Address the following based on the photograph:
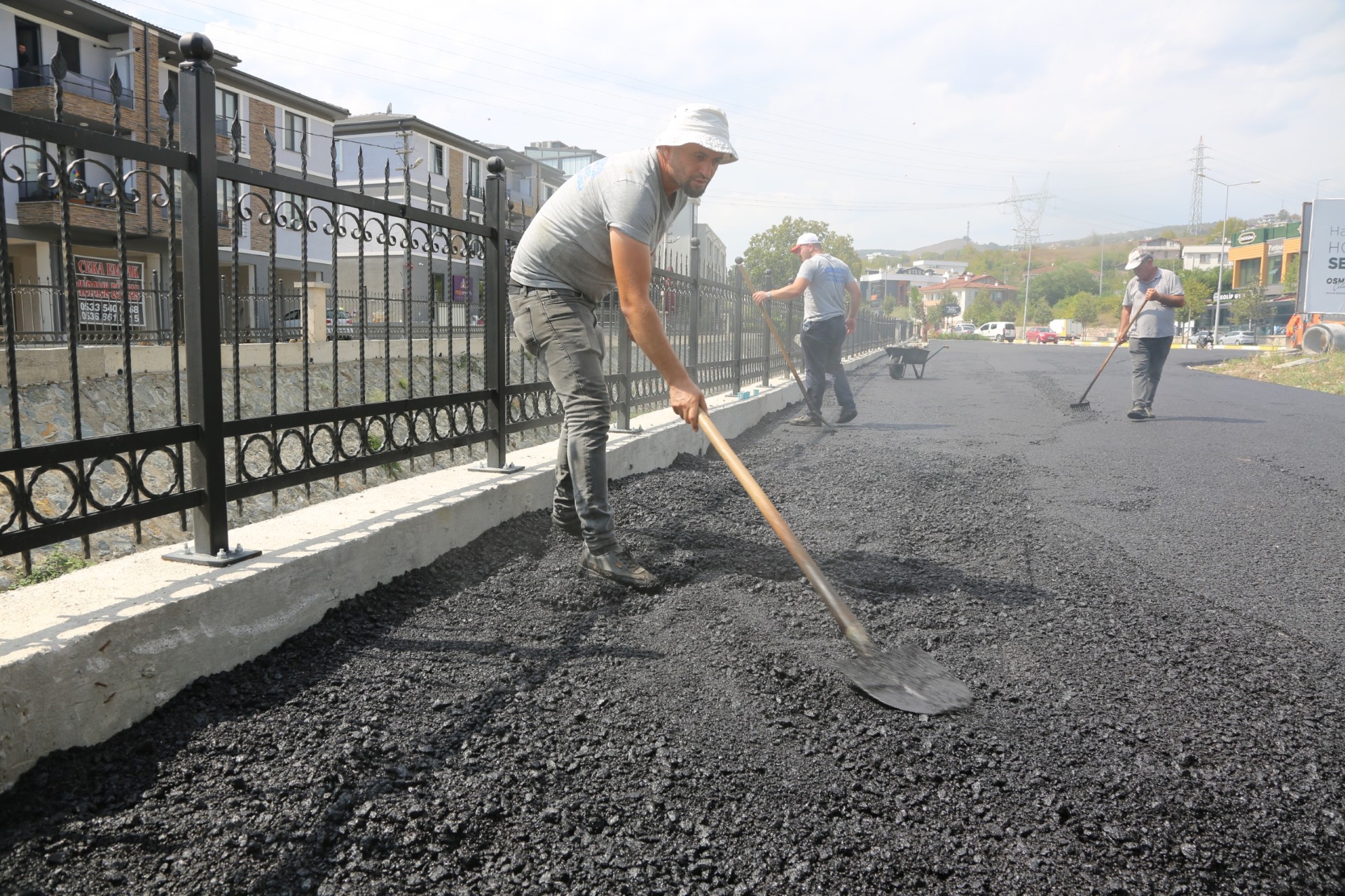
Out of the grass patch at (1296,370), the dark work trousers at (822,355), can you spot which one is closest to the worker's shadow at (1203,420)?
the dark work trousers at (822,355)

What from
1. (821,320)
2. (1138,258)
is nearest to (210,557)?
(821,320)

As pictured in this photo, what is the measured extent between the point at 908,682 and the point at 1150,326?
27.1 feet

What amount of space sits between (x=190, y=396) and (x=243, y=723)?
1.03 meters

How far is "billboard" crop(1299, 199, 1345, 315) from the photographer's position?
82.1ft

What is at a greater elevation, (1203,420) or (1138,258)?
(1138,258)

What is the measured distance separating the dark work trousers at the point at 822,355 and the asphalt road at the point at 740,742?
4863mm

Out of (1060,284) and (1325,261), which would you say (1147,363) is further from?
(1060,284)

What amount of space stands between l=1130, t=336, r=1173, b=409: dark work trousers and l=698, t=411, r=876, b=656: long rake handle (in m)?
7.63

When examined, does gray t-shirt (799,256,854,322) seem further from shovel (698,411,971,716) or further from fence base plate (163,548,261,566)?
fence base plate (163,548,261,566)

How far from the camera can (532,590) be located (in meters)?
3.37

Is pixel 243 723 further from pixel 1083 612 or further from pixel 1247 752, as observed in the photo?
pixel 1083 612

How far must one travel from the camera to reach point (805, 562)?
3004 millimetres

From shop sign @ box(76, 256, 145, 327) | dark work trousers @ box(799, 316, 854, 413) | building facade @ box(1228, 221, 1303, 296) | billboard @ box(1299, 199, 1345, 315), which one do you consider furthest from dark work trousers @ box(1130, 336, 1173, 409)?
building facade @ box(1228, 221, 1303, 296)

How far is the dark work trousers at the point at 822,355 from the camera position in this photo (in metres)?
8.95
